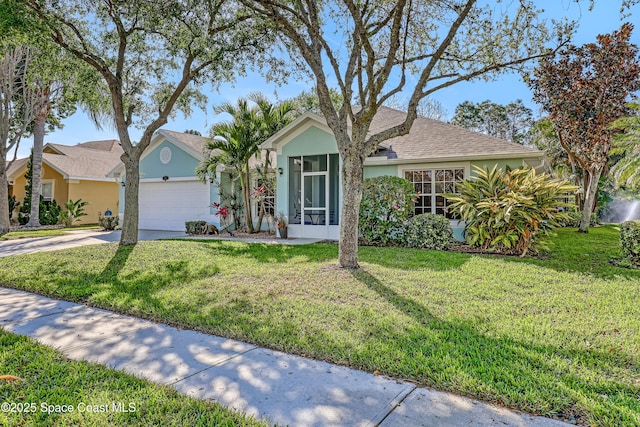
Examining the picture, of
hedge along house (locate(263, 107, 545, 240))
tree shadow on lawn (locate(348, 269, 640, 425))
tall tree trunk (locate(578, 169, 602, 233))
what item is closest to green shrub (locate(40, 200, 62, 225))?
hedge along house (locate(263, 107, 545, 240))

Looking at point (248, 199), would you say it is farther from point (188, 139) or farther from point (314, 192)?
point (188, 139)

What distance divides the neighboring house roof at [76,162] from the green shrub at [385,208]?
53.0ft

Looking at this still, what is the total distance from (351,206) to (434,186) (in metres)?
5.99

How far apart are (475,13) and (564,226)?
16777 mm

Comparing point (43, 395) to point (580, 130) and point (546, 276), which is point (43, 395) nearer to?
point (546, 276)

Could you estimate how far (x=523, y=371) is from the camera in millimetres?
3328

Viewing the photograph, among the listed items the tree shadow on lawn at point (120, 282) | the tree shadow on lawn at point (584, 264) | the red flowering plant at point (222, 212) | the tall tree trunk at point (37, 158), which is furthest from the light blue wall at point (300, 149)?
the tall tree trunk at point (37, 158)

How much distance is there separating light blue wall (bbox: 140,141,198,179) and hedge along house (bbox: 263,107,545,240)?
5258 millimetres

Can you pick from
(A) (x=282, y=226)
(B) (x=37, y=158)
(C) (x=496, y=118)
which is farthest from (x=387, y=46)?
(C) (x=496, y=118)

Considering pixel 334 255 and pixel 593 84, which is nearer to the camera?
pixel 334 255

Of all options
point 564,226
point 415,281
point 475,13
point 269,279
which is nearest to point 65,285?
point 269,279

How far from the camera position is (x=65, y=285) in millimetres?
6754

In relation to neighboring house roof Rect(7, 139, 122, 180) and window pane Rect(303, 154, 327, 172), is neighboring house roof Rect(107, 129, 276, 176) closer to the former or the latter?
window pane Rect(303, 154, 327, 172)

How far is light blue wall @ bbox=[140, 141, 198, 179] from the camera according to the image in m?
17.1
